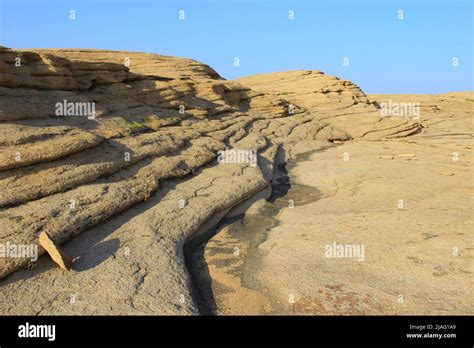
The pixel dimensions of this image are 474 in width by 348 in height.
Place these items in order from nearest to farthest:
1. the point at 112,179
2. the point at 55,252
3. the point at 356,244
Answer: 1. the point at 55,252
2. the point at 356,244
3. the point at 112,179

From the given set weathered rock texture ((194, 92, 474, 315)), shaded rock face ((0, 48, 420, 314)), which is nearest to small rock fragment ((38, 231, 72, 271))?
shaded rock face ((0, 48, 420, 314))

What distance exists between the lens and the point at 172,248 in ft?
29.9

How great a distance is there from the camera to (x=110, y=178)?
11656 mm

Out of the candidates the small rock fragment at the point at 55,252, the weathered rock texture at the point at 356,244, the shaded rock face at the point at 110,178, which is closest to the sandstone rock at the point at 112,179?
the shaded rock face at the point at 110,178

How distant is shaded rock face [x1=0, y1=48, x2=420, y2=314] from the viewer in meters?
7.29

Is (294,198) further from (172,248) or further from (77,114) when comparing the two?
(77,114)

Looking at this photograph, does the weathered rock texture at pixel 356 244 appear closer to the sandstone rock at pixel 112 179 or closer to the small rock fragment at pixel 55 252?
the sandstone rock at pixel 112 179

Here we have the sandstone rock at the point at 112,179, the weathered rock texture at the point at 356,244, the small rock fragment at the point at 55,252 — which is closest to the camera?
the sandstone rock at the point at 112,179

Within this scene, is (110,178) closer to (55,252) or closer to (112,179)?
(112,179)

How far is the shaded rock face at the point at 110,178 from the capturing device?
7.29 meters

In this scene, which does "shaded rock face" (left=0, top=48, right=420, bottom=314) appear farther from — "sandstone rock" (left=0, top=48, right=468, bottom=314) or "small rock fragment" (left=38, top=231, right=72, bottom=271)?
"small rock fragment" (left=38, top=231, right=72, bottom=271)

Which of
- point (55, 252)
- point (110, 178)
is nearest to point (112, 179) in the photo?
point (110, 178)

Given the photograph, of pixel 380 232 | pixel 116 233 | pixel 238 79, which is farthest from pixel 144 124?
pixel 238 79
